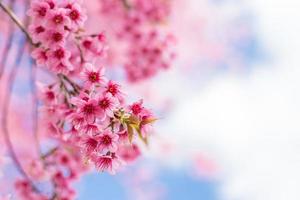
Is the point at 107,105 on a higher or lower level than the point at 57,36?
lower

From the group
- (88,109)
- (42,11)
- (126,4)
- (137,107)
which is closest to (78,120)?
(88,109)

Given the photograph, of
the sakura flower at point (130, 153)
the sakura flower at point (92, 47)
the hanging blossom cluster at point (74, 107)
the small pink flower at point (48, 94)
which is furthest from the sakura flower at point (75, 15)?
the sakura flower at point (130, 153)

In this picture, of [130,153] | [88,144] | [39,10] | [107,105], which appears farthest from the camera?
[130,153]

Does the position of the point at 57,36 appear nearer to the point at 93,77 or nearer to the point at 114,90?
the point at 93,77

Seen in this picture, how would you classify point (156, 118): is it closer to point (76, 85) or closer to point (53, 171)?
point (76, 85)

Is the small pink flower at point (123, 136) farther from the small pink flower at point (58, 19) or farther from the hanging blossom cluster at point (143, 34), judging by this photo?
the hanging blossom cluster at point (143, 34)

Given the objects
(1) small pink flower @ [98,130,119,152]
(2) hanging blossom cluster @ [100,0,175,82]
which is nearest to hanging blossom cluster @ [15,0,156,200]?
(1) small pink flower @ [98,130,119,152]

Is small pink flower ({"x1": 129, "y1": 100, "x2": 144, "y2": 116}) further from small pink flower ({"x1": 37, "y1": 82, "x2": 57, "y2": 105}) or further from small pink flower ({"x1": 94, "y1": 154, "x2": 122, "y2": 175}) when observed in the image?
small pink flower ({"x1": 37, "y1": 82, "x2": 57, "y2": 105})

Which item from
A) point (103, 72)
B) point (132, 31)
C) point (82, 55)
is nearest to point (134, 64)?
point (132, 31)
